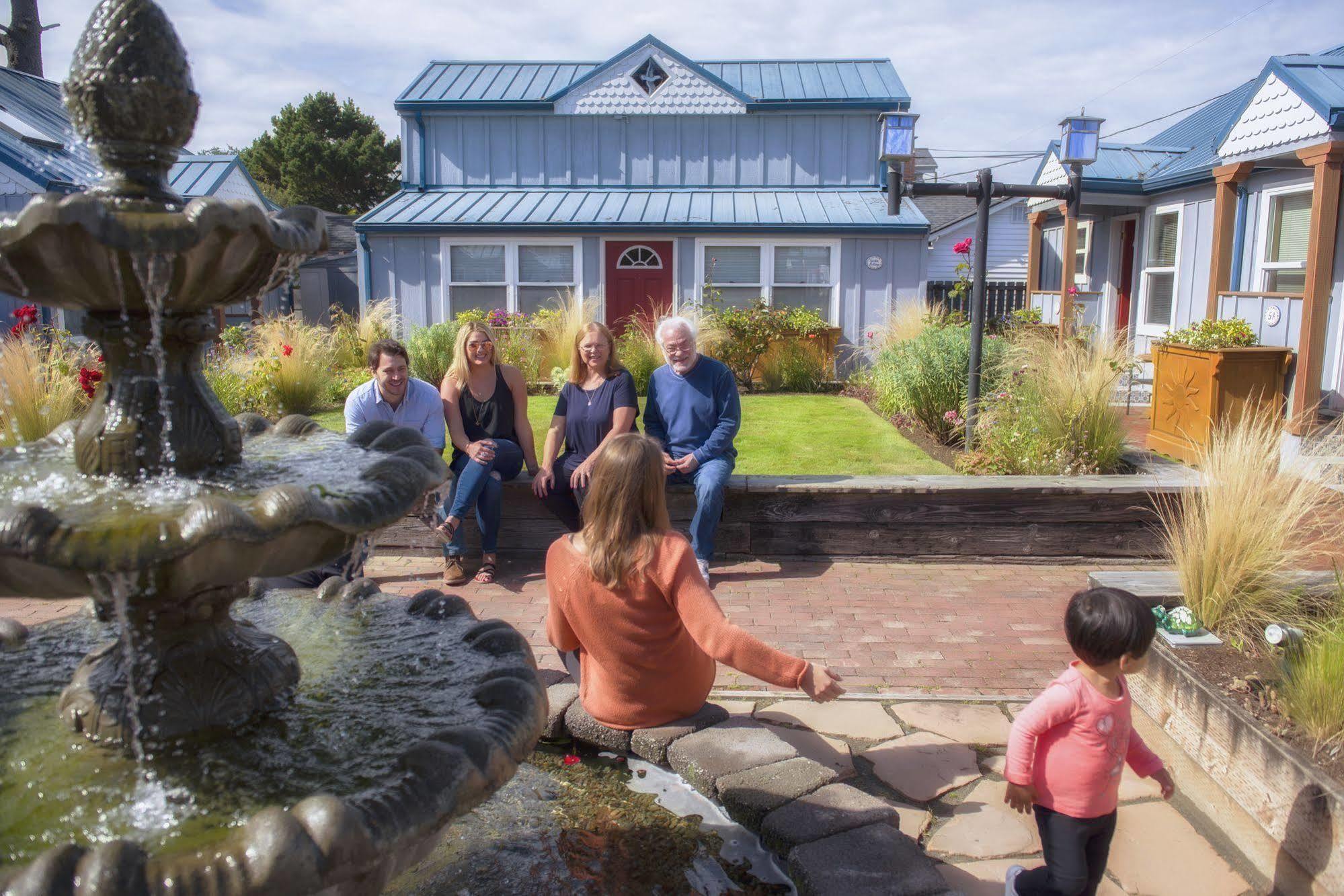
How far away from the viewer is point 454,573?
589 centimetres

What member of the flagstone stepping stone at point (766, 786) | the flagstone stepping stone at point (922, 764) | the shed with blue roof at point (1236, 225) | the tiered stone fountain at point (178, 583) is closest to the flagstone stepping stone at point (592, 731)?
the flagstone stepping stone at point (766, 786)

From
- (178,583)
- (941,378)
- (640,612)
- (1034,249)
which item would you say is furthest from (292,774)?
(1034,249)

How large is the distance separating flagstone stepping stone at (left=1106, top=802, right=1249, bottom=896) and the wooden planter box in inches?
227

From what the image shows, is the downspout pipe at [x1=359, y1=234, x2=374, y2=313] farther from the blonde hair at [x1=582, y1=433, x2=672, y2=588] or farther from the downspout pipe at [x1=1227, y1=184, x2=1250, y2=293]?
the blonde hair at [x1=582, y1=433, x2=672, y2=588]

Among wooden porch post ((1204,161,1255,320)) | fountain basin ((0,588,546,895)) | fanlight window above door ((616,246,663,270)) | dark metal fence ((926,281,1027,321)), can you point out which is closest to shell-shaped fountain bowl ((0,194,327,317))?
fountain basin ((0,588,546,895))

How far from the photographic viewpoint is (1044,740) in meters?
2.66

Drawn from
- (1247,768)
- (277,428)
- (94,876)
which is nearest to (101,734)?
(94,876)

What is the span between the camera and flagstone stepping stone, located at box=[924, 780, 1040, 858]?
3061 millimetres

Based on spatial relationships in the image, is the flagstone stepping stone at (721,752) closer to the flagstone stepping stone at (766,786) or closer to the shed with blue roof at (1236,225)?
the flagstone stepping stone at (766,786)

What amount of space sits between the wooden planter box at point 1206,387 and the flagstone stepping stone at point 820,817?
6524mm

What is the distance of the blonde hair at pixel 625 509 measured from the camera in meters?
3.02

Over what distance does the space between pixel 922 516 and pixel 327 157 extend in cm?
4014

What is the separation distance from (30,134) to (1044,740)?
17364 millimetres

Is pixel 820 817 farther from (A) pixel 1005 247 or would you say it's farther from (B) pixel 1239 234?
(A) pixel 1005 247
